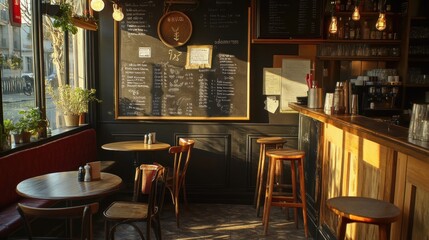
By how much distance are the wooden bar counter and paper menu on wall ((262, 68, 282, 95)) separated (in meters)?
0.91

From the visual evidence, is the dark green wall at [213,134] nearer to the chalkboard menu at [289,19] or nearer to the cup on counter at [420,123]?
the chalkboard menu at [289,19]

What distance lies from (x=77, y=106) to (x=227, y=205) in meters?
2.23

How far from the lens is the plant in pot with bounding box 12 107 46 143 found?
3.97 meters

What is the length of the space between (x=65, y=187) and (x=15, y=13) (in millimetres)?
1667

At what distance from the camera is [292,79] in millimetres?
5523

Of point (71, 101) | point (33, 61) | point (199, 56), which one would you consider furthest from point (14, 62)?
point (199, 56)

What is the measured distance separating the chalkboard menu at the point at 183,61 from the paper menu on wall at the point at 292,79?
0.47 meters

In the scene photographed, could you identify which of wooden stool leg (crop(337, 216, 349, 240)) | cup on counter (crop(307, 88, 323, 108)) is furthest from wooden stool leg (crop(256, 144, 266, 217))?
wooden stool leg (crop(337, 216, 349, 240))

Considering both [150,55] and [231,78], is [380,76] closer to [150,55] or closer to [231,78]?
[231,78]

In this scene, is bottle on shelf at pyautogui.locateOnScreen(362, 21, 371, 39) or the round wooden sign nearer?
the round wooden sign

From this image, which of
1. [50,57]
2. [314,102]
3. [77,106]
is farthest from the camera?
[77,106]

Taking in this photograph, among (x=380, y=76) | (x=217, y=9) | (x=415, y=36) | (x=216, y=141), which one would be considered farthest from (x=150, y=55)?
(x=415, y=36)

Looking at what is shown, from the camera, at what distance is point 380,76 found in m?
6.19

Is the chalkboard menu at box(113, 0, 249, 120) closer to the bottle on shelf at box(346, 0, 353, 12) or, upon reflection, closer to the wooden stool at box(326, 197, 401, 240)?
the bottle on shelf at box(346, 0, 353, 12)
